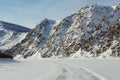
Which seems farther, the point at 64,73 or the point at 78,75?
the point at 64,73

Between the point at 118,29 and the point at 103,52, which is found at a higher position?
the point at 118,29

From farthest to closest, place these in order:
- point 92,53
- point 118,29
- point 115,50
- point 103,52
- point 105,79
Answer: point 118,29, point 92,53, point 103,52, point 115,50, point 105,79

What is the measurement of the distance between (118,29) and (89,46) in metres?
21.6

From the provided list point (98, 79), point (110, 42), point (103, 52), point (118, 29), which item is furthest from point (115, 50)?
point (98, 79)

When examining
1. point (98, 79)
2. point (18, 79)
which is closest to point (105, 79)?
point (98, 79)

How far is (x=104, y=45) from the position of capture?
7180 inches

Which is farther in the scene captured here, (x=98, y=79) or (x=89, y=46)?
(x=89, y=46)

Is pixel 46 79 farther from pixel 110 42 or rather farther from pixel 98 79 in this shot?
pixel 110 42

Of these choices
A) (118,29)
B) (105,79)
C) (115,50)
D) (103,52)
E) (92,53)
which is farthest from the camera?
(118,29)

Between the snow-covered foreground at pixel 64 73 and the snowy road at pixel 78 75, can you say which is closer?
the snowy road at pixel 78 75

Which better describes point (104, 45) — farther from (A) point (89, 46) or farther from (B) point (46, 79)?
(B) point (46, 79)

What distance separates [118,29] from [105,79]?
17768cm

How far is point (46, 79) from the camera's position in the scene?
68.3 ft

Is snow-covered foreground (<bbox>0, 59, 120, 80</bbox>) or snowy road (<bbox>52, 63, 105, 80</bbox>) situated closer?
snowy road (<bbox>52, 63, 105, 80</bbox>)
